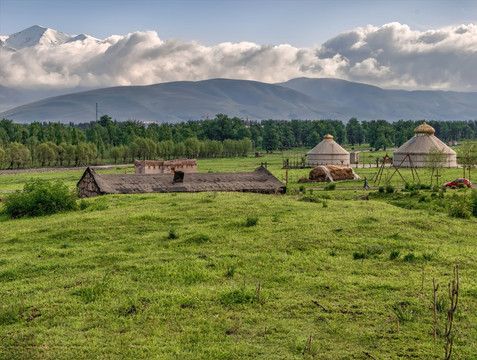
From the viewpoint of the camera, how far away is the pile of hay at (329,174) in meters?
56.5

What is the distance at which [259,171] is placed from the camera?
4125 centimetres

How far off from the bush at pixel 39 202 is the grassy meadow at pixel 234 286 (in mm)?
3498

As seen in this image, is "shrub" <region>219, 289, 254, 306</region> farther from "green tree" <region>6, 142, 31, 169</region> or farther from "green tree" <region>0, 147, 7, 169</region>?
"green tree" <region>6, 142, 31, 169</region>

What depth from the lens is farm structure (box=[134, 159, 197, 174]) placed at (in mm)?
69875

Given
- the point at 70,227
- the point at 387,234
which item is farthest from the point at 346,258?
the point at 70,227

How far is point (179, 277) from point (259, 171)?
91.7ft

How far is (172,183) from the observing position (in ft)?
124

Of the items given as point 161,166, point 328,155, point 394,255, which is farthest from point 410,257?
point 328,155

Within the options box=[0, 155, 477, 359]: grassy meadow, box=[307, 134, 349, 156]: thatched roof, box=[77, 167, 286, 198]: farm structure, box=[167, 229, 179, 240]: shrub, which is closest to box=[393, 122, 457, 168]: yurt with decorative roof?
box=[307, 134, 349, 156]: thatched roof

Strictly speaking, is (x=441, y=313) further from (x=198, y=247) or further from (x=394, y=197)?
(x=394, y=197)

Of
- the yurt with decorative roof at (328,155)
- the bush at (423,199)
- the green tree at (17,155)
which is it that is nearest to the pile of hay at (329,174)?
the yurt with decorative roof at (328,155)

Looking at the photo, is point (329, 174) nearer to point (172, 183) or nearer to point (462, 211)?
point (172, 183)

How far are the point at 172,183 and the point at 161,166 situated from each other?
1422 inches

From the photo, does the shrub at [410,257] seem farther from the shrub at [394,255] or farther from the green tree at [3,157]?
the green tree at [3,157]
